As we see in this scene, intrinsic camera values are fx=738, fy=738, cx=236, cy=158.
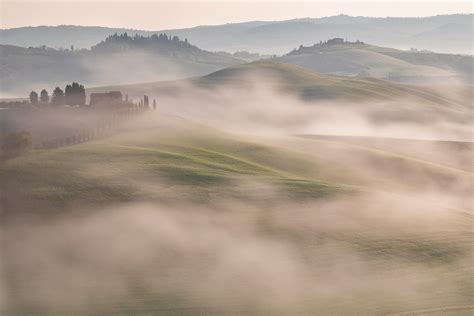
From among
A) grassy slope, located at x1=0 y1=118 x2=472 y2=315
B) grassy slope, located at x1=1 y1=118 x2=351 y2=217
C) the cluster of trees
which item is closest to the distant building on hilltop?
the cluster of trees

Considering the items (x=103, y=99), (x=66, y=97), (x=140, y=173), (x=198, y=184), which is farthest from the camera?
(x=103, y=99)

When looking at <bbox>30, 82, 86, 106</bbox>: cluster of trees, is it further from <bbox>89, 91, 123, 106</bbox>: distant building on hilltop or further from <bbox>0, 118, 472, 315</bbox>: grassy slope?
<bbox>0, 118, 472, 315</bbox>: grassy slope

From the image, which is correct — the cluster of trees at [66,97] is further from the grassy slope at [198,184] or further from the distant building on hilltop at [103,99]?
the grassy slope at [198,184]

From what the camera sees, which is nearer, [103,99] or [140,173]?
[140,173]

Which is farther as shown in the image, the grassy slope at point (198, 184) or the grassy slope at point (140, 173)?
the grassy slope at point (140, 173)

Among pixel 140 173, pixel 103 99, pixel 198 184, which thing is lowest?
pixel 198 184

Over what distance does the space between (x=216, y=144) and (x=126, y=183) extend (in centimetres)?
3307

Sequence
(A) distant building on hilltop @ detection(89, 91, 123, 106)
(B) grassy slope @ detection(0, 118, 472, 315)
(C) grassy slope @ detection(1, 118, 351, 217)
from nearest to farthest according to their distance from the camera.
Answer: (B) grassy slope @ detection(0, 118, 472, 315) → (C) grassy slope @ detection(1, 118, 351, 217) → (A) distant building on hilltop @ detection(89, 91, 123, 106)

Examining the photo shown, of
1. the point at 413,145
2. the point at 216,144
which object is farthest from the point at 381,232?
the point at 413,145

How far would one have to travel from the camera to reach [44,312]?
53406mm

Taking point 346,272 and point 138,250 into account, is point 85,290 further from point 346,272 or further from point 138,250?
point 346,272

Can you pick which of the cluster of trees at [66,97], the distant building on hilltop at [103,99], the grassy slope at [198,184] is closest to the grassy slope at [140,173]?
the grassy slope at [198,184]

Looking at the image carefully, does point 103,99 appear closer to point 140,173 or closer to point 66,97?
point 66,97

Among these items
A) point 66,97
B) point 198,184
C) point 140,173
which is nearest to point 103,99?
point 66,97
